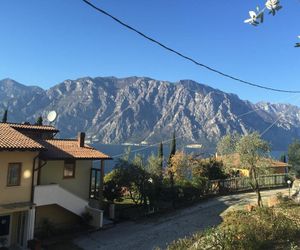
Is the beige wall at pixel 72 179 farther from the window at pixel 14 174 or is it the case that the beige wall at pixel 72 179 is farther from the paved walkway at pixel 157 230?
the paved walkway at pixel 157 230

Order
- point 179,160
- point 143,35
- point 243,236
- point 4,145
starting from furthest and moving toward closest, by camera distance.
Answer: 1. point 179,160
2. point 4,145
3. point 243,236
4. point 143,35

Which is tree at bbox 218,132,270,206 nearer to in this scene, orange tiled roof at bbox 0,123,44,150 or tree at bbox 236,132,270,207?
tree at bbox 236,132,270,207

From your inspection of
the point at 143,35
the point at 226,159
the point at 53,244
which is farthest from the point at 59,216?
the point at 143,35

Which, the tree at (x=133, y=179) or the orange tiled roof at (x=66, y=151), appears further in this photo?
the tree at (x=133, y=179)

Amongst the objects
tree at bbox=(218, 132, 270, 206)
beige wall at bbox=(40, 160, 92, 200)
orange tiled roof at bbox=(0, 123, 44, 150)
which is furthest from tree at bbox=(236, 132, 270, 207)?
orange tiled roof at bbox=(0, 123, 44, 150)

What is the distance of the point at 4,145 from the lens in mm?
20672

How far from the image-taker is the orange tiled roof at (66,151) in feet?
82.0

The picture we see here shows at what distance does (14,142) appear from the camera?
21.9m

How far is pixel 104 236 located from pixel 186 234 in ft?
18.9

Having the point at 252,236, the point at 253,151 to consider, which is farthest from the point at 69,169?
the point at 252,236

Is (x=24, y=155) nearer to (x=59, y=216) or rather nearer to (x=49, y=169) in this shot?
(x=49, y=169)

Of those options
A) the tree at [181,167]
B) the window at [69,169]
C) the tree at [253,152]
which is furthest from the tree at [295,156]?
the window at [69,169]

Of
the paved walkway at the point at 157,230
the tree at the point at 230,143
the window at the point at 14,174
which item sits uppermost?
the tree at the point at 230,143

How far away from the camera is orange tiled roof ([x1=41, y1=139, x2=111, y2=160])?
25.0m
